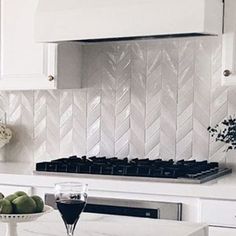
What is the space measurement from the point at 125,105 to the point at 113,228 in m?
1.96

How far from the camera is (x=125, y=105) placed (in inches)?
151

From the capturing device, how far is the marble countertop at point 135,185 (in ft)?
9.56

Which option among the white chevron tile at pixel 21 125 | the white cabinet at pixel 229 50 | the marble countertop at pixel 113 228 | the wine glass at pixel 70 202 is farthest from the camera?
the white chevron tile at pixel 21 125

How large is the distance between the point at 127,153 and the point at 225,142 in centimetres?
68

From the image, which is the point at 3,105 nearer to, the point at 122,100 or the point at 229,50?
the point at 122,100

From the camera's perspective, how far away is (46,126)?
4098 mm

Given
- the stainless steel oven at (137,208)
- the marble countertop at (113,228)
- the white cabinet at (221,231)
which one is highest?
the marble countertop at (113,228)

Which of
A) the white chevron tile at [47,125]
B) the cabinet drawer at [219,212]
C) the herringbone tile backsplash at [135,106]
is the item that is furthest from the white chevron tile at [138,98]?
the cabinet drawer at [219,212]

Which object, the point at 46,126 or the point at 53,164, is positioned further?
the point at 46,126

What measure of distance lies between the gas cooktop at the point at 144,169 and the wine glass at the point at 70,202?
4.69 feet

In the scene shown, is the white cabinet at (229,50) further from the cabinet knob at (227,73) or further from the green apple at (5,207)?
the green apple at (5,207)

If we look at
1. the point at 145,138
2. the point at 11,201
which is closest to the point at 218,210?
the point at 145,138

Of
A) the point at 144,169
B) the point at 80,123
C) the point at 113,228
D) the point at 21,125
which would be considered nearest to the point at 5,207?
the point at 113,228

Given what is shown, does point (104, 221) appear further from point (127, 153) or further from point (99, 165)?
point (127, 153)
